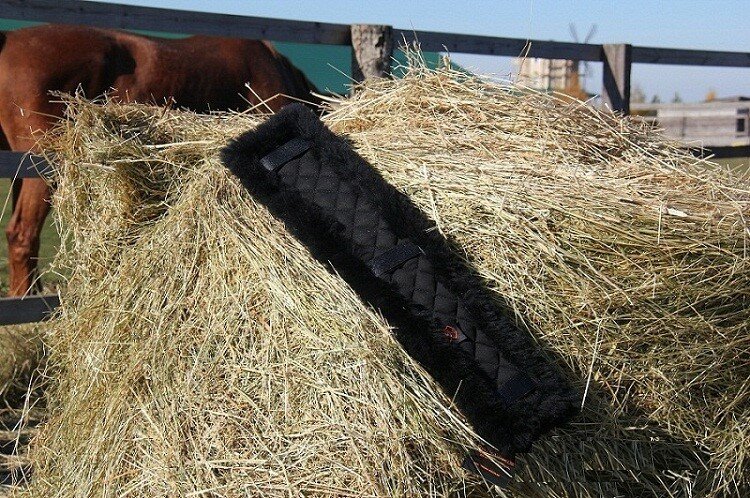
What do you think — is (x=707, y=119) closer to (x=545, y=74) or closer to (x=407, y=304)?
(x=545, y=74)

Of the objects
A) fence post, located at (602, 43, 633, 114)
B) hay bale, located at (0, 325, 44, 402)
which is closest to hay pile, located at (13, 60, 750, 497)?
hay bale, located at (0, 325, 44, 402)

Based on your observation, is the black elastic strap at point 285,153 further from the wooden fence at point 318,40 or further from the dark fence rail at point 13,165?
the dark fence rail at point 13,165

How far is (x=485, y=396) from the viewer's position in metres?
1.80

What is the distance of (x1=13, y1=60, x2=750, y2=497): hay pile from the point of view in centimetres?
184

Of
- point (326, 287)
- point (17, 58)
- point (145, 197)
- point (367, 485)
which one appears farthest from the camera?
point (17, 58)

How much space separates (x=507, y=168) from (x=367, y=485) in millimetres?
876

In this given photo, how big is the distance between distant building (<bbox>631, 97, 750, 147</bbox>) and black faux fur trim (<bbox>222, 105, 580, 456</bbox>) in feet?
57.3

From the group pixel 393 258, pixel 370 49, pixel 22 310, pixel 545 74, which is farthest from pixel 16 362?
pixel 545 74

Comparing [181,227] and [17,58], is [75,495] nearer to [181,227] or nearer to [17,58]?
[181,227]

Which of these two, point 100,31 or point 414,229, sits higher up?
point 100,31

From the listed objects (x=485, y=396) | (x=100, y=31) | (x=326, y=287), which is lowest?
(x=485, y=396)

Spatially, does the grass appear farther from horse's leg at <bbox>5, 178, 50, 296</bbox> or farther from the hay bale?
the hay bale

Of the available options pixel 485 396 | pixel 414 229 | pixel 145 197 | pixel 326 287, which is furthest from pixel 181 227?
pixel 485 396

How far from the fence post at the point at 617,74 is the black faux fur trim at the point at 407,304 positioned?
13.9ft
